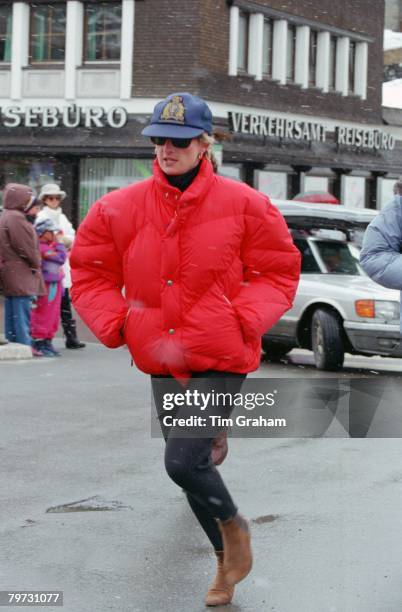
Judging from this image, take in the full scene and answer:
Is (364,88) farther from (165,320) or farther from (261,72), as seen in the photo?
(165,320)

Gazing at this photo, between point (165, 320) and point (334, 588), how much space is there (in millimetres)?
1324

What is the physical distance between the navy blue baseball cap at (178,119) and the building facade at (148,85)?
25407mm

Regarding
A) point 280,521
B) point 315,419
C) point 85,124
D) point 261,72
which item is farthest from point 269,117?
point 280,521

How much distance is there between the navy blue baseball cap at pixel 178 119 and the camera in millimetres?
4496

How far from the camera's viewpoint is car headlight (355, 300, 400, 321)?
12000mm

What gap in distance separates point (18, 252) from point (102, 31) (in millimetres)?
19965

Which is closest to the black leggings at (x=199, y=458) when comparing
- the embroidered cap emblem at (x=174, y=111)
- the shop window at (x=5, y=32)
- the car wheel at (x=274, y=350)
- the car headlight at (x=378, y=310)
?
the embroidered cap emblem at (x=174, y=111)

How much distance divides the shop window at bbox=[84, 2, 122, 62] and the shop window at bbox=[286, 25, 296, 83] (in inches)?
212

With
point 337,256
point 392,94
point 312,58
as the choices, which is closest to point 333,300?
point 337,256

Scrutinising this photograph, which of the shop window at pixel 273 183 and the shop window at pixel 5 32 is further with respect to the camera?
the shop window at pixel 273 183

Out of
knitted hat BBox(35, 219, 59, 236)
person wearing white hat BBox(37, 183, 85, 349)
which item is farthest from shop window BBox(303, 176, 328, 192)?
knitted hat BBox(35, 219, 59, 236)

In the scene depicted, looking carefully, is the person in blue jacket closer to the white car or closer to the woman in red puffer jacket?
the woman in red puffer jacket

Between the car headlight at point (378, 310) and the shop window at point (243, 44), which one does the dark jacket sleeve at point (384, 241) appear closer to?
the car headlight at point (378, 310)

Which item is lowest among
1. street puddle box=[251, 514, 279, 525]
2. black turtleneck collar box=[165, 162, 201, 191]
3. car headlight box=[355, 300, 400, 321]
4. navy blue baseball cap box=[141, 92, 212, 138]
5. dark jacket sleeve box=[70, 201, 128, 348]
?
street puddle box=[251, 514, 279, 525]
